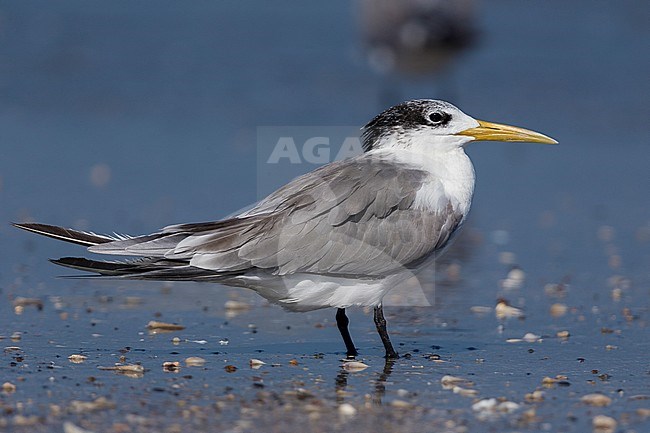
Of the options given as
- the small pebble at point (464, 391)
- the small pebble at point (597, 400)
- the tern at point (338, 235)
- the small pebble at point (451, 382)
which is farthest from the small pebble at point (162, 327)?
the small pebble at point (597, 400)

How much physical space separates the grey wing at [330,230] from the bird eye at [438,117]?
0.30 meters

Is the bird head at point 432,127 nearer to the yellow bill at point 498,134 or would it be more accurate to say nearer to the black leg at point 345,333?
the yellow bill at point 498,134

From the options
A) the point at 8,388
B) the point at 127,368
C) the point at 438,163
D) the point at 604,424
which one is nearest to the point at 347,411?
the point at 604,424

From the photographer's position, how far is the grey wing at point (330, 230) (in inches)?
210

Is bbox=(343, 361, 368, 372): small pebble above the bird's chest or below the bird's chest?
below

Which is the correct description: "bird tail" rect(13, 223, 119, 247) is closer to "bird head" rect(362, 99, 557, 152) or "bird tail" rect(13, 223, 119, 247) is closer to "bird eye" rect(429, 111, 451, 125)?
"bird head" rect(362, 99, 557, 152)

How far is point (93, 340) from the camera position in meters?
5.75

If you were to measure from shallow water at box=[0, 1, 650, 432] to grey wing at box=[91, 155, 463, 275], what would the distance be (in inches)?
18.6

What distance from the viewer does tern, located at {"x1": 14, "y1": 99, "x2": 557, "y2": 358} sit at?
5297 millimetres

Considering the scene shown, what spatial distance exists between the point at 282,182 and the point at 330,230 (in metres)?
2.99

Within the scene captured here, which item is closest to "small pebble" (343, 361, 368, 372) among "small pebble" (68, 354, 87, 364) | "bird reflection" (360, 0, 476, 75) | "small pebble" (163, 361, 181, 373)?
"small pebble" (163, 361, 181, 373)

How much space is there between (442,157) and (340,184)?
23.1 inches

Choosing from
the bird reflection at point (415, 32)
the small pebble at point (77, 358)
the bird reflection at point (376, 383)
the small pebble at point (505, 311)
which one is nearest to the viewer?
the bird reflection at point (376, 383)

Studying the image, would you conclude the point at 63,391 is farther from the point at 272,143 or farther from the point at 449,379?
the point at 272,143
